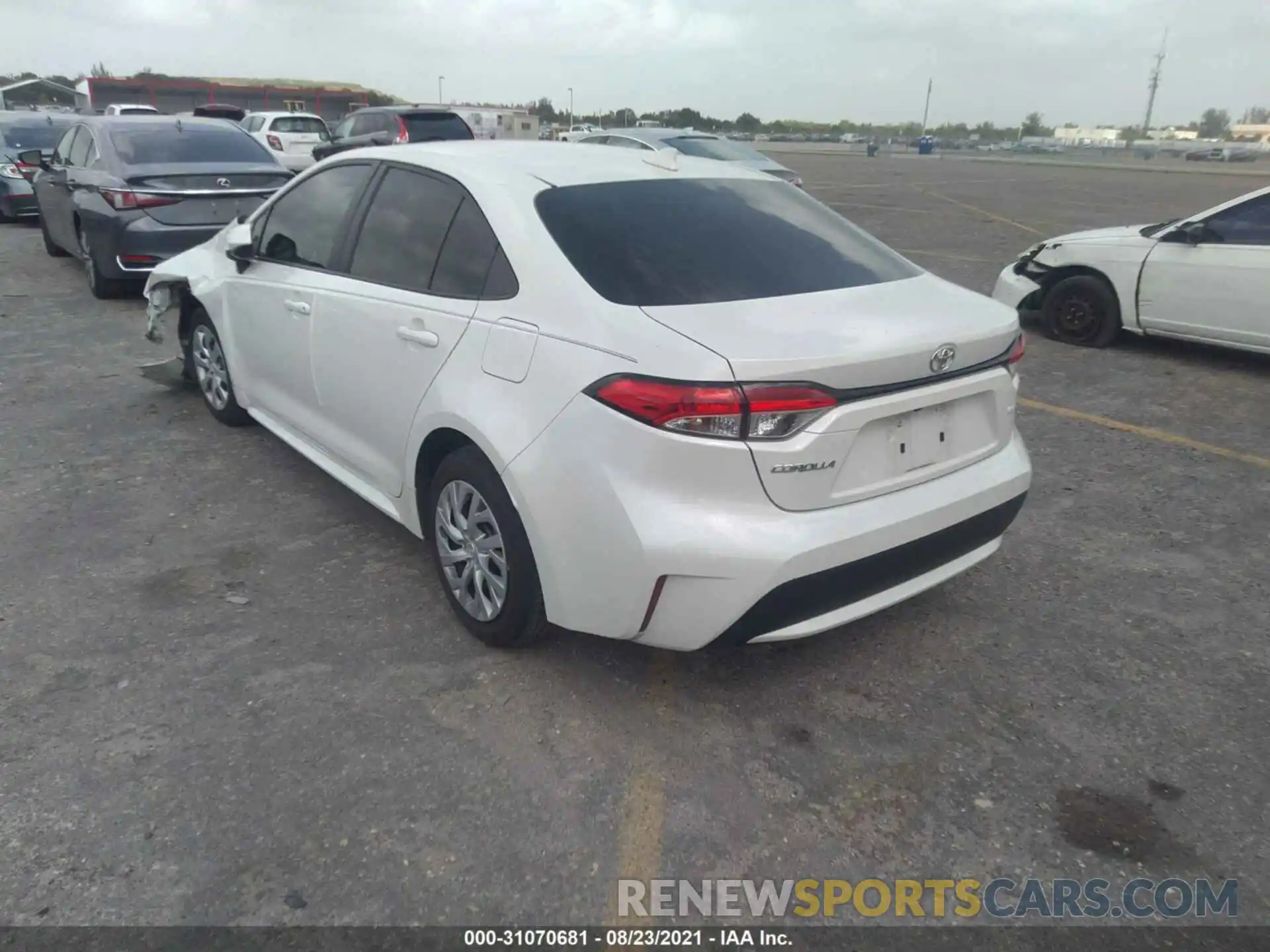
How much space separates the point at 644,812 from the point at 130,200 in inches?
313

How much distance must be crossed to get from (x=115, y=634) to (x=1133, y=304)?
716cm

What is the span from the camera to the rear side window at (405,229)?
3467 millimetres

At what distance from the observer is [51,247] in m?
11.5

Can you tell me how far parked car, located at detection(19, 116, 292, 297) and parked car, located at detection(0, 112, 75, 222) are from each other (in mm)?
5875

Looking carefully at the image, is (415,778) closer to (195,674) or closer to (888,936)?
(195,674)

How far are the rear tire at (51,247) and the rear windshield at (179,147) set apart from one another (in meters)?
3.10

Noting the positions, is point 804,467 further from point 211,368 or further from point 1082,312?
point 1082,312

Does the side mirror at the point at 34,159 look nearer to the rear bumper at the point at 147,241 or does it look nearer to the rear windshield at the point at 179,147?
the rear windshield at the point at 179,147

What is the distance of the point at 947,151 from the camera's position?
6800cm

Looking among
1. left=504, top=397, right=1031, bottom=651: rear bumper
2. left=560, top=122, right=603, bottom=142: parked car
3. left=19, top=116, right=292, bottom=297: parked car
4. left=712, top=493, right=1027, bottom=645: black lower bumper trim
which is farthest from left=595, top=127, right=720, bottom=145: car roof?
left=504, top=397, right=1031, bottom=651: rear bumper

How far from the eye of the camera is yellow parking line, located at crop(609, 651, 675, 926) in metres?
2.42

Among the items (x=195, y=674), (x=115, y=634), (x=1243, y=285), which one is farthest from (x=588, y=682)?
(x=1243, y=285)

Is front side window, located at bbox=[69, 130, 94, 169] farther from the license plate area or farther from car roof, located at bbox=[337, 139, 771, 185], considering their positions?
the license plate area

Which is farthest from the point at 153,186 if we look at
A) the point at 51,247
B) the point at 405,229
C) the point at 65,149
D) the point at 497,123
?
the point at 497,123
